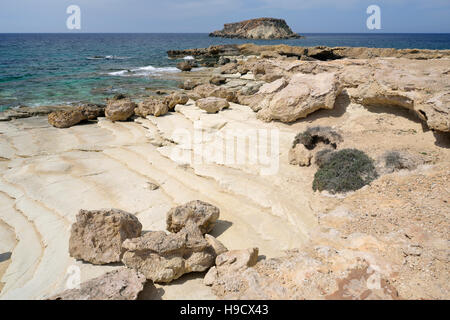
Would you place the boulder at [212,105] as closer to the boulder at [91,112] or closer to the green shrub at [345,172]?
the boulder at [91,112]

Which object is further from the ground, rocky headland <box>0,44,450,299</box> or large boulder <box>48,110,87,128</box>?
large boulder <box>48,110,87,128</box>

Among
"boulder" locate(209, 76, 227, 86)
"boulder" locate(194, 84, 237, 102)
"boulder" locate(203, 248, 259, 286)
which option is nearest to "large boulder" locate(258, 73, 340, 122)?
"boulder" locate(194, 84, 237, 102)

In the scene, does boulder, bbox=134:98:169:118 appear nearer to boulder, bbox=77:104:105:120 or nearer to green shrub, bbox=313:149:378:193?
boulder, bbox=77:104:105:120

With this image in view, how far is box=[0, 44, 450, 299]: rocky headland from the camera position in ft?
12.5

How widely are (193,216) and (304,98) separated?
631 centimetres

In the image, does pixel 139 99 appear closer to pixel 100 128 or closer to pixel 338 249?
pixel 100 128

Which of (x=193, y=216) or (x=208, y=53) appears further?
(x=208, y=53)

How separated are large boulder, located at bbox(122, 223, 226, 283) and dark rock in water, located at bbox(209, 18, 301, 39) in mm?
124332

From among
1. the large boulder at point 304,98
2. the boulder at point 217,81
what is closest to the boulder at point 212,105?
the large boulder at point 304,98

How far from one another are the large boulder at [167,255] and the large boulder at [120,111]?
31.3ft

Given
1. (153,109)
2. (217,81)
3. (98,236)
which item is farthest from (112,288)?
(217,81)

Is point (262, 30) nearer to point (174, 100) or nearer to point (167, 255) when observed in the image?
point (174, 100)

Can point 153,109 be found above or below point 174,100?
below

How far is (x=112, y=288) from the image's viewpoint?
3.53 meters
